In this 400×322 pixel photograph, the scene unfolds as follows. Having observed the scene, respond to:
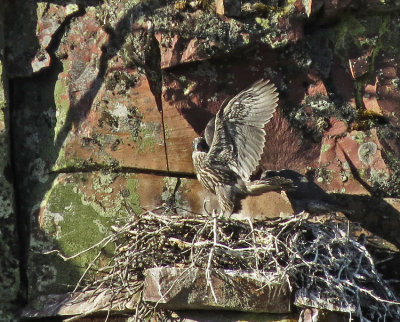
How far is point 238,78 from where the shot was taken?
22.2ft

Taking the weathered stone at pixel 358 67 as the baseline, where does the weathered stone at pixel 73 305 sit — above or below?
below

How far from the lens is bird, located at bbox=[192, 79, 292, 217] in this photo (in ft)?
21.7

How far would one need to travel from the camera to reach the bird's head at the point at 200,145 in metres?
6.65

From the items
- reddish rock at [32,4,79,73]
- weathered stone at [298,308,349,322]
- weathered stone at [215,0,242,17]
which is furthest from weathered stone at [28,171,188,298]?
weathered stone at [298,308,349,322]

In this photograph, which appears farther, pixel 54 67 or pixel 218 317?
pixel 54 67

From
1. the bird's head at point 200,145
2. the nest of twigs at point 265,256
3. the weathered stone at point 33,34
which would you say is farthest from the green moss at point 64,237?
the weathered stone at point 33,34

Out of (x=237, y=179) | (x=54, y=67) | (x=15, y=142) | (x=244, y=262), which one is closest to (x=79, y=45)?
(x=54, y=67)

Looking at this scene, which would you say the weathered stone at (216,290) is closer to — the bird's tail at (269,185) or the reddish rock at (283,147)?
the bird's tail at (269,185)

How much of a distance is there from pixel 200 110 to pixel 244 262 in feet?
3.78

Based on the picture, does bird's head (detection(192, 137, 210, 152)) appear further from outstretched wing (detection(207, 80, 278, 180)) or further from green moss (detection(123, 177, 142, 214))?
green moss (detection(123, 177, 142, 214))

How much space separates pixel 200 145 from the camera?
6.66 metres

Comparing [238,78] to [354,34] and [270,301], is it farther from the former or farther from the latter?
[270,301]

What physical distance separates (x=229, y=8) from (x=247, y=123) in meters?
0.70

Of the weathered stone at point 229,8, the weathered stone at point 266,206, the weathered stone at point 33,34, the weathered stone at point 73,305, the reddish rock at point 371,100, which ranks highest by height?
the weathered stone at point 229,8
